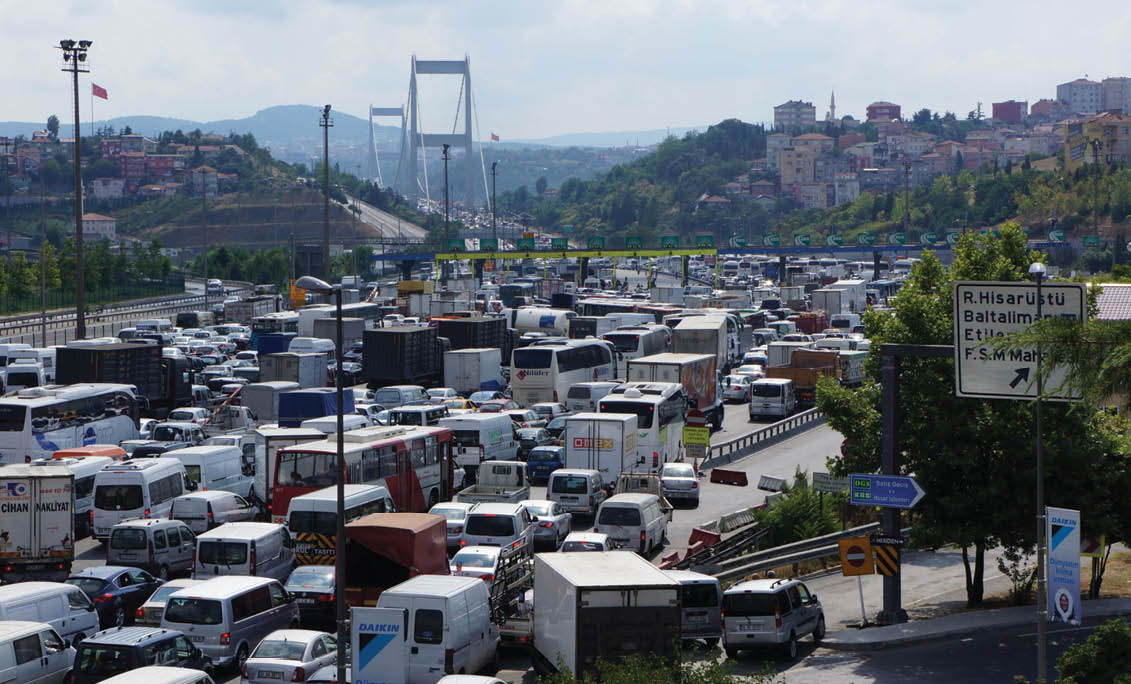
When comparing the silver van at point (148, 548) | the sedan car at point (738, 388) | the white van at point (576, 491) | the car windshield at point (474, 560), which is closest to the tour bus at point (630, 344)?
the sedan car at point (738, 388)

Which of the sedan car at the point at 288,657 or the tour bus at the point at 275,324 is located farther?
the tour bus at the point at 275,324

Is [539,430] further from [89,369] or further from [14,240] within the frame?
[14,240]

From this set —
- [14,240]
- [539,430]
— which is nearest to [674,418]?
[539,430]

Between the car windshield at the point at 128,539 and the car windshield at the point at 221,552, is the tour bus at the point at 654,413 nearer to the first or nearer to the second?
the car windshield at the point at 128,539

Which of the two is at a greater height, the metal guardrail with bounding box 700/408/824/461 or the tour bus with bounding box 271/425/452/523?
the tour bus with bounding box 271/425/452/523

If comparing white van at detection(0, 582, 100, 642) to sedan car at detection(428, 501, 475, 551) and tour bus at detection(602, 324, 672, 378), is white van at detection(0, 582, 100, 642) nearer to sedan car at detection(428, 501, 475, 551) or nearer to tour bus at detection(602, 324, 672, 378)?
sedan car at detection(428, 501, 475, 551)

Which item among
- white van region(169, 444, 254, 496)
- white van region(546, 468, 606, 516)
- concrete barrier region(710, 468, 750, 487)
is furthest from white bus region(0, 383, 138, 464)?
concrete barrier region(710, 468, 750, 487)
